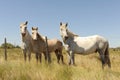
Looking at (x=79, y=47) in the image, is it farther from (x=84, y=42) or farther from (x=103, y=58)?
(x=103, y=58)

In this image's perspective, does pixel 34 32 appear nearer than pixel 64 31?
No

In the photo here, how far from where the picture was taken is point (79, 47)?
42.9 ft

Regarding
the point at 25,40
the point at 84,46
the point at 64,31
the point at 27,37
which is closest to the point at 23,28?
the point at 27,37

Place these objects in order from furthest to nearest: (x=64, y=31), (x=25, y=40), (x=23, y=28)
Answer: (x=25, y=40) → (x=23, y=28) → (x=64, y=31)

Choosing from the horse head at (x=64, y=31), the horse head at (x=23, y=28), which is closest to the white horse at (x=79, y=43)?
the horse head at (x=64, y=31)

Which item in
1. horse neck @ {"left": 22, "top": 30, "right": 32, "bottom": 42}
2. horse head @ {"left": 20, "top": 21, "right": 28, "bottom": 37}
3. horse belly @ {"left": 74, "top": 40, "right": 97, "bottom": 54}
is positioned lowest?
horse belly @ {"left": 74, "top": 40, "right": 97, "bottom": 54}

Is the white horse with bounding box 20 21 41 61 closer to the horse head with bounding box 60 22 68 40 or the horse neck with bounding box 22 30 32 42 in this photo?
the horse neck with bounding box 22 30 32 42

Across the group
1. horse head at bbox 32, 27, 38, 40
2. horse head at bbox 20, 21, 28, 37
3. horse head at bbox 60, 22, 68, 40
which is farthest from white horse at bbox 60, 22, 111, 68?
horse head at bbox 20, 21, 28, 37

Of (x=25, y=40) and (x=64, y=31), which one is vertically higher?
(x=64, y=31)

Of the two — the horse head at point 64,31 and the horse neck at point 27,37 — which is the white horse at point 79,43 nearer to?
the horse head at point 64,31

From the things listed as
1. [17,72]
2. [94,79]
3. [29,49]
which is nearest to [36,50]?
[29,49]

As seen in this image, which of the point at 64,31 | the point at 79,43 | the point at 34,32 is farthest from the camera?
the point at 34,32

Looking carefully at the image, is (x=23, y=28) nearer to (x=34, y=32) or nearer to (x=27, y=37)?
(x=27, y=37)

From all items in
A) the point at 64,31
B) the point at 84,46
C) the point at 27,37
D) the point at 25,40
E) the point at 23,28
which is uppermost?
the point at 23,28
